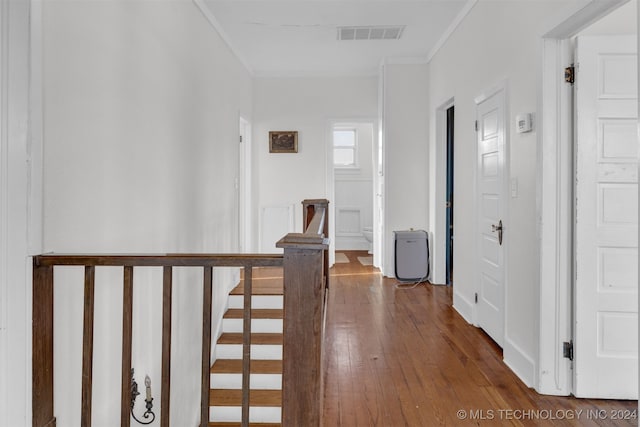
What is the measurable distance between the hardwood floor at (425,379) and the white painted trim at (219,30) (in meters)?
2.89

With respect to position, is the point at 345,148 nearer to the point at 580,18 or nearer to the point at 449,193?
the point at 449,193

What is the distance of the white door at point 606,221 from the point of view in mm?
2346

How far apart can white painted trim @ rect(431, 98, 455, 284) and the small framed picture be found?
6.60 ft

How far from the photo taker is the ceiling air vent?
4438mm

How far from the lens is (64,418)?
1.69m

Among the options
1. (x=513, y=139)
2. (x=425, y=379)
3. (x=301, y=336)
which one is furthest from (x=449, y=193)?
(x=301, y=336)

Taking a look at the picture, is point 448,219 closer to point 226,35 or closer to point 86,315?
point 226,35

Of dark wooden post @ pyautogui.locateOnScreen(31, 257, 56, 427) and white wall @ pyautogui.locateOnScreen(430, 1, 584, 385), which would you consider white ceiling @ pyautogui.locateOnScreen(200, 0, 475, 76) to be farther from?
dark wooden post @ pyautogui.locateOnScreen(31, 257, 56, 427)

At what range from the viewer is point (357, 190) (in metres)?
7.95

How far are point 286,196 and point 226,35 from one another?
2399 millimetres

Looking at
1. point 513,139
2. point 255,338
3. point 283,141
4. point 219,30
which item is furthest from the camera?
point 283,141

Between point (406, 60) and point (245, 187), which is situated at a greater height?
point (406, 60)

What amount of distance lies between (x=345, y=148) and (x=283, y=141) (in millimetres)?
2112

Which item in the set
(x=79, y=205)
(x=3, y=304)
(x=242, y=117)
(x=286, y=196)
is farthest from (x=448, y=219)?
(x=3, y=304)
